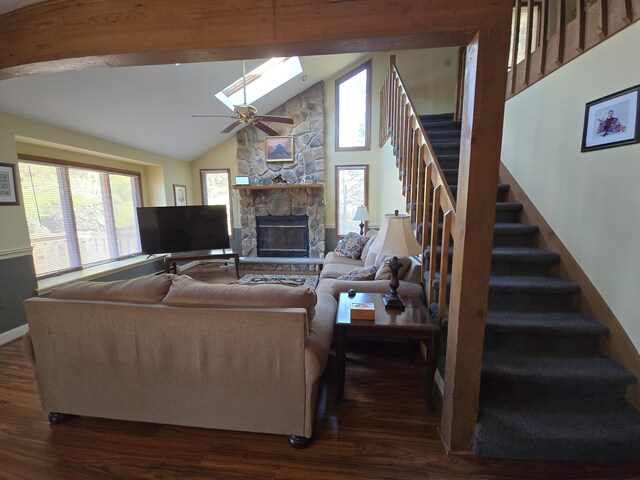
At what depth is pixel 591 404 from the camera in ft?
5.39

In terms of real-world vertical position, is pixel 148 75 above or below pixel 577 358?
above

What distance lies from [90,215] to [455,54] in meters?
6.86

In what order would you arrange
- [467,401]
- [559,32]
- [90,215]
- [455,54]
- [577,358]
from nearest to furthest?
[467,401]
[577,358]
[559,32]
[90,215]
[455,54]

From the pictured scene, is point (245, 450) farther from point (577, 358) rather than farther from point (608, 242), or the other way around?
point (608, 242)

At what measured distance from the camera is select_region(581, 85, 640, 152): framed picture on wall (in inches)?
64.7

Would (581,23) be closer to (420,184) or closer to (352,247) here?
(420,184)

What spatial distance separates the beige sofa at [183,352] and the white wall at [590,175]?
6.17 ft

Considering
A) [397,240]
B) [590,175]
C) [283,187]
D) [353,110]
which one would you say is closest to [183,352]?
[397,240]

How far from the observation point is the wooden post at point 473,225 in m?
1.24

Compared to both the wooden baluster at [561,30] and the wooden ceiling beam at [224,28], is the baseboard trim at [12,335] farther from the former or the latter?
the wooden baluster at [561,30]

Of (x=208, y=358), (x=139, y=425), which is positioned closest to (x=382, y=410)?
(x=208, y=358)

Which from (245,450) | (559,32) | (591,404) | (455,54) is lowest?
(245,450)

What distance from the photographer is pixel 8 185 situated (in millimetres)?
2885

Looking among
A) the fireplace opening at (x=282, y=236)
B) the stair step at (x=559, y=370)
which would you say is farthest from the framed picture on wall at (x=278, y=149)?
the stair step at (x=559, y=370)
